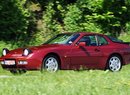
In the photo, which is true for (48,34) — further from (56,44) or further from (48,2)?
(56,44)

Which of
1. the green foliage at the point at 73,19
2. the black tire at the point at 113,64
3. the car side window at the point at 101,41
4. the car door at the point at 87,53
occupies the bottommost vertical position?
the black tire at the point at 113,64

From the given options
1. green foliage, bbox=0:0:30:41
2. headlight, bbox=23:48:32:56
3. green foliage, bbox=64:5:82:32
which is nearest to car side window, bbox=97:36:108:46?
headlight, bbox=23:48:32:56

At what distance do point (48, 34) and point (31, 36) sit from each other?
0.89 meters

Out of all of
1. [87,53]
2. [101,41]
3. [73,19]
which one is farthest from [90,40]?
[73,19]

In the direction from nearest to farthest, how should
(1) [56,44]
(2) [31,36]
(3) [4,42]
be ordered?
(1) [56,44], (3) [4,42], (2) [31,36]

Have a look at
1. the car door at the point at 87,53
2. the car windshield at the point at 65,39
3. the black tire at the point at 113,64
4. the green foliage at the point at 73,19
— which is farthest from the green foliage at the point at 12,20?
the black tire at the point at 113,64

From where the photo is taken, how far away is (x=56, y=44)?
15867 millimetres

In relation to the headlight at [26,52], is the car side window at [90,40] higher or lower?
higher

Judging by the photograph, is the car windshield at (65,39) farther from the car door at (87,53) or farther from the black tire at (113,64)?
the black tire at (113,64)

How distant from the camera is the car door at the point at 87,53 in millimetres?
15812

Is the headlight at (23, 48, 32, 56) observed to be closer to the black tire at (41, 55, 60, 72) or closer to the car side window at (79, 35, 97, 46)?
the black tire at (41, 55, 60, 72)

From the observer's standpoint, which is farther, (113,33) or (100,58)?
(113,33)

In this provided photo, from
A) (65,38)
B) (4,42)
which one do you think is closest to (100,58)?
(65,38)

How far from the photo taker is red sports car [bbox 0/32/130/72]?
1503cm
